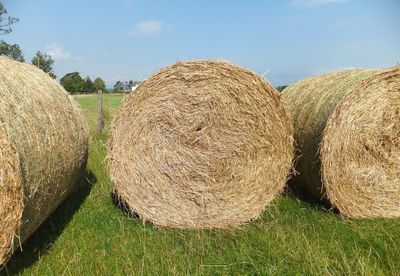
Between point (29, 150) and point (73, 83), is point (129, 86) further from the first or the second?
point (73, 83)

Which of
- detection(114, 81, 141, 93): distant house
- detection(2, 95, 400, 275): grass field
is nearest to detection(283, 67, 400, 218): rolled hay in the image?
detection(2, 95, 400, 275): grass field

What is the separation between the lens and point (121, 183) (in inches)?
202

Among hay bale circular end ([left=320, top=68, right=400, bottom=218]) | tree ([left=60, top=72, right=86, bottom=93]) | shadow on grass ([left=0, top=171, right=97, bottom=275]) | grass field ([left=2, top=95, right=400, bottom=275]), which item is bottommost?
tree ([left=60, top=72, right=86, bottom=93])

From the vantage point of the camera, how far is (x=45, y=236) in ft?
15.3

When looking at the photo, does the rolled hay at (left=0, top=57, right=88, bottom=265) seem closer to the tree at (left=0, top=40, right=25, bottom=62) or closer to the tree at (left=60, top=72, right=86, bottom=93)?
the tree at (left=0, top=40, right=25, bottom=62)

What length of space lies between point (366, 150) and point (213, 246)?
235cm

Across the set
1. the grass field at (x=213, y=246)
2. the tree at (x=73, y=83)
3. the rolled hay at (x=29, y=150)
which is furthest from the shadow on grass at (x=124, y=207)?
the tree at (x=73, y=83)

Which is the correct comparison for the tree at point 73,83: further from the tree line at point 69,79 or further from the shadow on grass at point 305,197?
the shadow on grass at point 305,197

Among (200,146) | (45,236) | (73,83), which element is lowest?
(73,83)

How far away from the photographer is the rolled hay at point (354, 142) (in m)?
5.15

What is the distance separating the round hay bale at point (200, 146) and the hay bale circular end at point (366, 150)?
0.55 meters

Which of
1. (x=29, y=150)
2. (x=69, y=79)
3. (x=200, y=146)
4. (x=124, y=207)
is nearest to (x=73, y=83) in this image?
(x=69, y=79)

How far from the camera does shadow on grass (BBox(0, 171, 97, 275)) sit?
12.9 feet

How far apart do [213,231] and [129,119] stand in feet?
5.19
